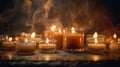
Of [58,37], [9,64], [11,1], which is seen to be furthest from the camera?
[11,1]

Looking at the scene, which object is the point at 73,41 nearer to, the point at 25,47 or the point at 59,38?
the point at 59,38

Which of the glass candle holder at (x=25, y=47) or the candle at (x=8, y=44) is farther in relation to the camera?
the candle at (x=8, y=44)

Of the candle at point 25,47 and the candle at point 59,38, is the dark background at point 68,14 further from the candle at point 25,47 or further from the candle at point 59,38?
the candle at point 25,47

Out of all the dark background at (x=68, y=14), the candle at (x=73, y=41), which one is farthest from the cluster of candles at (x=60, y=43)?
the dark background at (x=68, y=14)

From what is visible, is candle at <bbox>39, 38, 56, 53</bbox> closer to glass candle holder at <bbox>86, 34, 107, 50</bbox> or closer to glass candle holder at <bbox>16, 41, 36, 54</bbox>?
glass candle holder at <bbox>16, 41, 36, 54</bbox>

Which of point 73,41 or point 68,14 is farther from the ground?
point 68,14

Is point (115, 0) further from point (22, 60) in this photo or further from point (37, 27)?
point (22, 60)

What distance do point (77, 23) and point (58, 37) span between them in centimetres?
74

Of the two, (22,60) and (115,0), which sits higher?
(115,0)

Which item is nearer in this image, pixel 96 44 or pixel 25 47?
pixel 25 47

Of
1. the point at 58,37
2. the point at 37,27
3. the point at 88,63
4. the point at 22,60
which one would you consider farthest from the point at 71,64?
the point at 37,27

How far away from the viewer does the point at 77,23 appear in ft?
8.50

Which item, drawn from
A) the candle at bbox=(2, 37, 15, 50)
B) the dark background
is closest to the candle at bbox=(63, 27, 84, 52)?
the candle at bbox=(2, 37, 15, 50)

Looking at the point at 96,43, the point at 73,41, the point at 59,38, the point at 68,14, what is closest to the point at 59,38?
A: the point at 59,38
